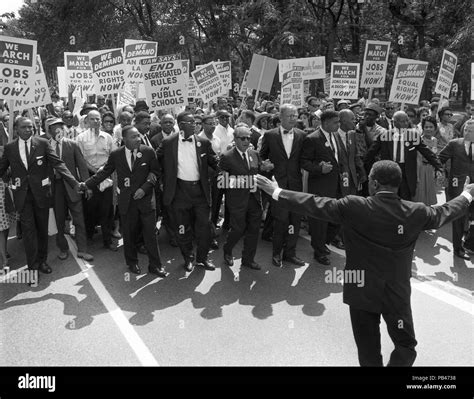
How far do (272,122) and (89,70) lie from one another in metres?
5.31

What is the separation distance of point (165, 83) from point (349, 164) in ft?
11.1

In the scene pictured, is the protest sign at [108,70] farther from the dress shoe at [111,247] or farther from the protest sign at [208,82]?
the dress shoe at [111,247]

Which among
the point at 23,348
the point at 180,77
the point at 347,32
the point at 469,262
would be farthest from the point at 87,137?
the point at 347,32

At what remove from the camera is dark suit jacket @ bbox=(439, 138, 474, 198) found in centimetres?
701

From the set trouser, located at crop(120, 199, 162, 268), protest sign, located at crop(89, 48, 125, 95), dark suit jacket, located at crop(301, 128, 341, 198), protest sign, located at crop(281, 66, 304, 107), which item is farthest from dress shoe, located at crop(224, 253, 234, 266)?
protest sign, located at crop(281, 66, 304, 107)

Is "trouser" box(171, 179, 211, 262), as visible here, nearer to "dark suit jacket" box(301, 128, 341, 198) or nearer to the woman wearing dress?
"dark suit jacket" box(301, 128, 341, 198)

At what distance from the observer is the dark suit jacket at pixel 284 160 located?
21.6 ft

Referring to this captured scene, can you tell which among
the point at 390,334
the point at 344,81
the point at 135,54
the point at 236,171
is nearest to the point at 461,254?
the point at 236,171

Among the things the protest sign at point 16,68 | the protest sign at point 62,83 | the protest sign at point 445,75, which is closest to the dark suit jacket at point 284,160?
the protest sign at point 16,68

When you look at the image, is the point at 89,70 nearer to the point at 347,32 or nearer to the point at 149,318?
the point at 149,318

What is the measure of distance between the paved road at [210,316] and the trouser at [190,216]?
1.07 ft

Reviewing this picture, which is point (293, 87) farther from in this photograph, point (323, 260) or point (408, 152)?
point (323, 260)

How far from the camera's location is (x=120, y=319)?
5.16m

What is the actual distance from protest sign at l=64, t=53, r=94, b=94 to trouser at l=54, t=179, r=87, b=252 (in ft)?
18.0
